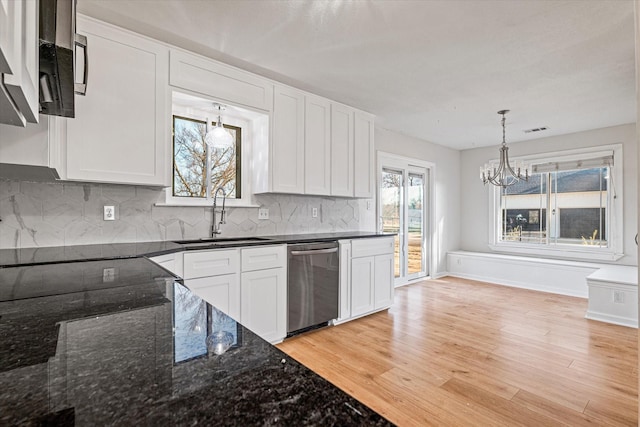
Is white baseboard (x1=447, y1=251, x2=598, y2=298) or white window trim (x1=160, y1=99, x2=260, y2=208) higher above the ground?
white window trim (x1=160, y1=99, x2=260, y2=208)

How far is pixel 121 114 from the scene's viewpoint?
221 cm

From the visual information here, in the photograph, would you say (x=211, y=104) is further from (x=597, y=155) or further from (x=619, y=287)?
(x=597, y=155)

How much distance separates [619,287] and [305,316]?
339cm

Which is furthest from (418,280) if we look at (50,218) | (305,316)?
(50,218)

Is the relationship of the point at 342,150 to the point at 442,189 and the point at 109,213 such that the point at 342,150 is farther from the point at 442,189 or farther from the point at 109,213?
the point at 442,189

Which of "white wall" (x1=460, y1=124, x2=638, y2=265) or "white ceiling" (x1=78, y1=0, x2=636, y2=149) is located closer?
"white ceiling" (x1=78, y1=0, x2=636, y2=149)

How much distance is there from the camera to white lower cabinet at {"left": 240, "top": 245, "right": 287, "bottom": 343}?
2.56 m

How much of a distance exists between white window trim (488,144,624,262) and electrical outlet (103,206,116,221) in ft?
18.9

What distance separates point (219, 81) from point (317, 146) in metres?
1.15

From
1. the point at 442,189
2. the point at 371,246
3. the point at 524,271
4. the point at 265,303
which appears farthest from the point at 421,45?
the point at 524,271

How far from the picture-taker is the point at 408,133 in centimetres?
505

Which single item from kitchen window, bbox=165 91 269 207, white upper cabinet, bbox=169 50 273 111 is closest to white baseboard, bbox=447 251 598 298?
kitchen window, bbox=165 91 269 207

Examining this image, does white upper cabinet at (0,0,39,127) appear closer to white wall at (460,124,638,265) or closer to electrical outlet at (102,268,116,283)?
electrical outlet at (102,268,116,283)

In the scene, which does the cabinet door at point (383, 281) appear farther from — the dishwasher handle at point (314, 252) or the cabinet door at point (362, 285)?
the dishwasher handle at point (314, 252)
